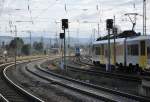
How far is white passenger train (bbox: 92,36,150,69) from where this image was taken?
3400 cm

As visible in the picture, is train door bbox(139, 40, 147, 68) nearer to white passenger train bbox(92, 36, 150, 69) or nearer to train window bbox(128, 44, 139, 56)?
white passenger train bbox(92, 36, 150, 69)

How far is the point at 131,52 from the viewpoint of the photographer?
3744cm

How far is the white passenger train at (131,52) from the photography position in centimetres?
3400

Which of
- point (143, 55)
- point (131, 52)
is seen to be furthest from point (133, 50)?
point (143, 55)

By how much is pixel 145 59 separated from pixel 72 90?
33.3 ft

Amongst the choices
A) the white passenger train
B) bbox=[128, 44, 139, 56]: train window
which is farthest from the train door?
bbox=[128, 44, 139, 56]: train window

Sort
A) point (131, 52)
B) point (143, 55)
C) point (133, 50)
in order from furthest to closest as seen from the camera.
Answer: point (131, 52) → point (133, 50) → point (143, 55)

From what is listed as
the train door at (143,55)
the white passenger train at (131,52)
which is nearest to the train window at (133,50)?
the white passenger train at (131,52)

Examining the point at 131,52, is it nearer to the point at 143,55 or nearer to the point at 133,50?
the point at 133,50

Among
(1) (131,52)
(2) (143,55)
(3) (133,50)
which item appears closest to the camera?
(2) (143,55)

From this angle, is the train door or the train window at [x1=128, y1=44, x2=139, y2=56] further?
the train window at [x1=128, y1=44, x2=139, y2=56]

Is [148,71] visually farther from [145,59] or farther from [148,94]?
[148,94]

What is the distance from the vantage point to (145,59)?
33812 millimetres

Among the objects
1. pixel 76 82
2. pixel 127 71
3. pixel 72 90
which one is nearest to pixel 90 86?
pixel 72 90
